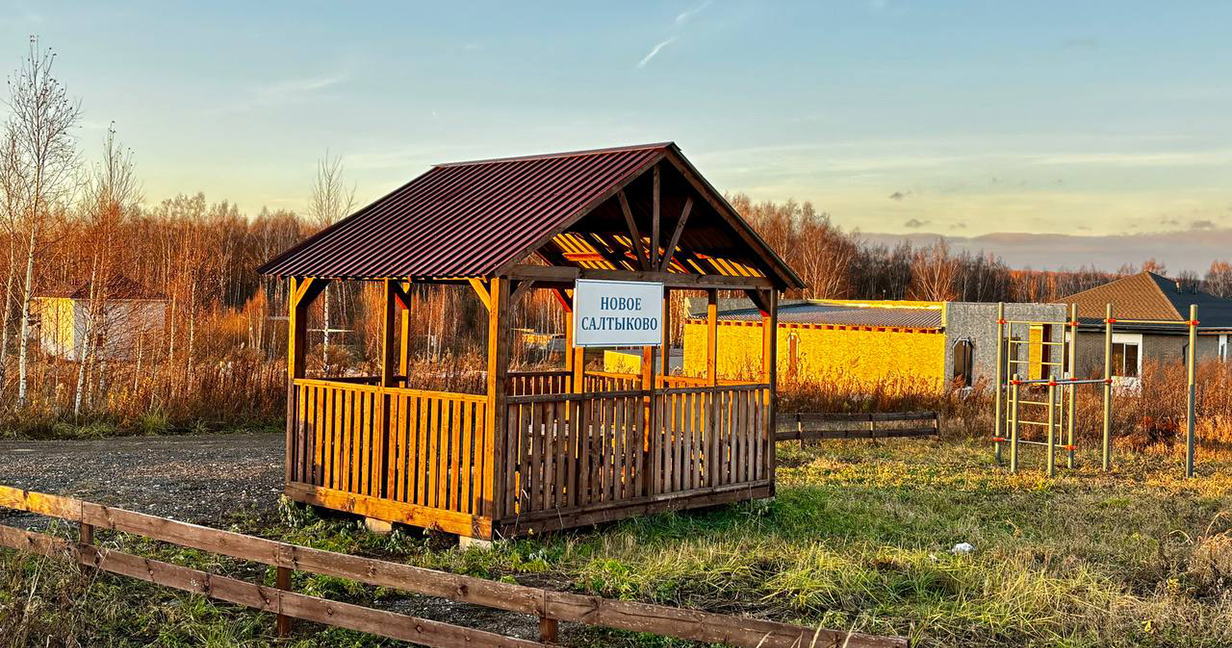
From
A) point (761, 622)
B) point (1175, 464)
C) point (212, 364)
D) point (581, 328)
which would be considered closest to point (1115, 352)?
point (1175, 464)

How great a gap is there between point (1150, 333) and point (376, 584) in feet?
121

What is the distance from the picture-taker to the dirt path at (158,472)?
11.8m

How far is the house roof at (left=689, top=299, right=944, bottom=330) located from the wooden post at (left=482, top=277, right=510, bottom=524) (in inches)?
939

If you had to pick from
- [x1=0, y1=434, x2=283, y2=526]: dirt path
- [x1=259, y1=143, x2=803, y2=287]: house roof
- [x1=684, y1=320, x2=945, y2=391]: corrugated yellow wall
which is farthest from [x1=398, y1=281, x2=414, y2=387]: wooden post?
[x1=684, y1=320, x2=945, y2=391]: corrugated yellow wall

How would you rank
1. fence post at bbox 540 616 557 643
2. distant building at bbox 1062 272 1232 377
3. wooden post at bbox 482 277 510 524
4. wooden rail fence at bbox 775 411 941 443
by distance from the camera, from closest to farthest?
1. fence post at bbox 540 616 557 643
2. wooden post at bbox 482 277 510 524
3. wooden rail fence at bbox 775 411 941 443
4. distant building at bbox 1062 272 1232 377

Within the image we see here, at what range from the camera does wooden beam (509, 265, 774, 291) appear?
9619 millimetres

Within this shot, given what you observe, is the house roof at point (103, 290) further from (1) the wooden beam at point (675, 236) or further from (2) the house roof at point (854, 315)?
(2) the house roof at point (854, 315)

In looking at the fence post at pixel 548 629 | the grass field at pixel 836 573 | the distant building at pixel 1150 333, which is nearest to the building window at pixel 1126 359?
the distant building at pixel 1150 333

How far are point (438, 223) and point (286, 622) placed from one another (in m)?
4.80

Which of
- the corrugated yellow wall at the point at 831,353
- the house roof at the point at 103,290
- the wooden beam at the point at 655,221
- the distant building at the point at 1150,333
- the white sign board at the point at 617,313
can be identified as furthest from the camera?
the distant building at the point at 1150,333

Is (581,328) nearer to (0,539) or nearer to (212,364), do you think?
(0,539)

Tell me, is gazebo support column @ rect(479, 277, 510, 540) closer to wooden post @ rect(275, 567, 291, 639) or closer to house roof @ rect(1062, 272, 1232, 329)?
wooden post @ rect(275, 567, 291, 639)

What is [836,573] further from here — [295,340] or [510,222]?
[295,340]

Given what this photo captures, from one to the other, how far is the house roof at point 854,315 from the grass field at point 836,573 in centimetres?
1942
